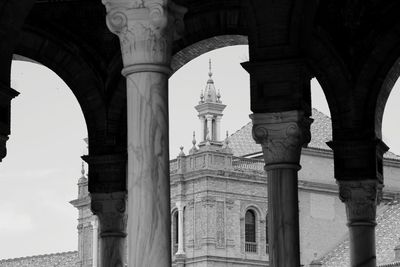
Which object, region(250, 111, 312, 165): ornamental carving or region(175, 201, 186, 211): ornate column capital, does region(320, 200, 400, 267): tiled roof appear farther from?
region(250, 111, 312, 165): ornamental carving

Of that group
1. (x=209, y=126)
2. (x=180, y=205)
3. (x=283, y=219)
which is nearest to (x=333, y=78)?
(x=283, y=219)

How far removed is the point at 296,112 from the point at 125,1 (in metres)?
5.71

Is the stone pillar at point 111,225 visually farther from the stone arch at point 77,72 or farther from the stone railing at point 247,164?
the stone railing at point 247,164

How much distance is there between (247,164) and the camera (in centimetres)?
11819

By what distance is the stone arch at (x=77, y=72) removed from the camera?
32.8 meters

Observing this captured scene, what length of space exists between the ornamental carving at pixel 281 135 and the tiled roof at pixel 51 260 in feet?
338

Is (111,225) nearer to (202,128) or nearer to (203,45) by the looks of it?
(203,45)

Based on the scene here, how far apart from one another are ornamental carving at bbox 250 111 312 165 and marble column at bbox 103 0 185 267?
16.2ft

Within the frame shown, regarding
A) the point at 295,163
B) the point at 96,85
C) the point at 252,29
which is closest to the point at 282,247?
the point at 295,163

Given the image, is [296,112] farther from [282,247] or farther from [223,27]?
[223,27]

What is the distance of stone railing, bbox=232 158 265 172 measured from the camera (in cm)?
11731

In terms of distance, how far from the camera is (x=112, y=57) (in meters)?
33.4

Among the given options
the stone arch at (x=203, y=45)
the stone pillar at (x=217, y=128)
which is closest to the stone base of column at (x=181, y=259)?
the stone pillar at (x=217, y=128)

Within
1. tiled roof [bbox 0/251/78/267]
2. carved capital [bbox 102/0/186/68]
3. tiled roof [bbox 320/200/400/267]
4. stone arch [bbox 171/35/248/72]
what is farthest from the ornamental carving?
tiled roof [bbox 0/251/78/267]
